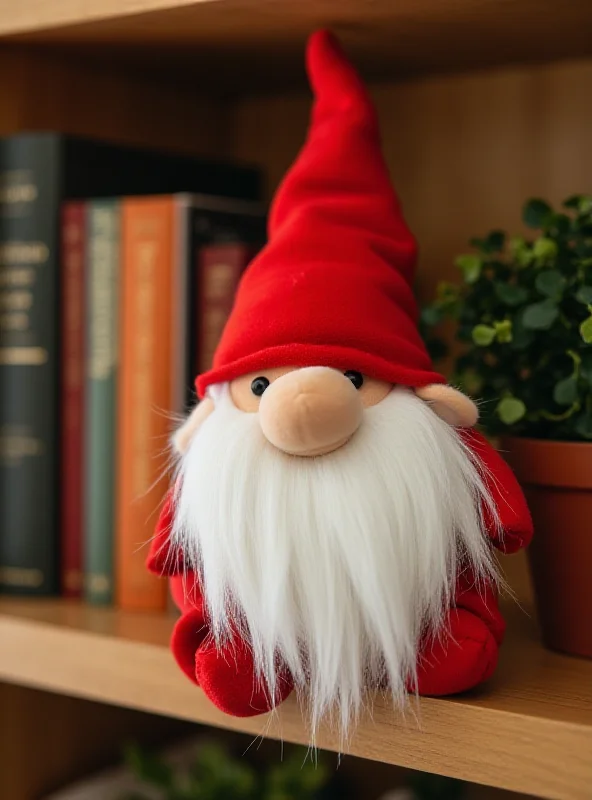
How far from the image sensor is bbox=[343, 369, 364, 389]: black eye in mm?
507

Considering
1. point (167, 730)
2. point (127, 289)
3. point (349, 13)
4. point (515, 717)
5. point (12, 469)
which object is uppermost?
point (349, 13)

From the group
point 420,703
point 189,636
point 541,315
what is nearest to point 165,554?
point 189,636

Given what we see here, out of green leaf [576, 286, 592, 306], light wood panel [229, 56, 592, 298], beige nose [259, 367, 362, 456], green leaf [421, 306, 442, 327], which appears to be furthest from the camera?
light wood panel [229, 56, 592, 298]

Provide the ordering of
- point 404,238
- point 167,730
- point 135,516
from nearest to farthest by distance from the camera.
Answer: point 404,238, point 135,516, point 167,730

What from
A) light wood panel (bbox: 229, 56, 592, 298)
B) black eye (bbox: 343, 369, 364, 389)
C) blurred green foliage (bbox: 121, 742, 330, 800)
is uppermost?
light wood panel (bbox: 229, 56, 592, 298)

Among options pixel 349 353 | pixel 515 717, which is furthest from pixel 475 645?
pixel 349 353

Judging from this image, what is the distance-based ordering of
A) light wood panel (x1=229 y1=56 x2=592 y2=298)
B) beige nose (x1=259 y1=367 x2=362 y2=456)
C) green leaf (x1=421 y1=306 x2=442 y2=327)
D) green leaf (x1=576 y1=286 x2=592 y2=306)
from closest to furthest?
beige nose (x1=259 y1=367 x2=362 y2=456) → green leaf (x1=576 y1=286 x2=592 y2=306) → green leaf (x1=421 y1=306 x2=442 y2=327) → light wood panel (x1=229 y1=56 x2=592 y2=298)

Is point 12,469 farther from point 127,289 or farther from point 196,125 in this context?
point 196,125

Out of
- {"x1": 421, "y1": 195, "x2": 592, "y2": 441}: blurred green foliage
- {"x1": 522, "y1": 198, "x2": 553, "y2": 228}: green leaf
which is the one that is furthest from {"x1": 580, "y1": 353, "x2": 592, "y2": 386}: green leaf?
{"x1": 522, "y1": 198, "x2": 553, "y2": 228}: green leaf

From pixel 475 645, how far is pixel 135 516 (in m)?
0.31

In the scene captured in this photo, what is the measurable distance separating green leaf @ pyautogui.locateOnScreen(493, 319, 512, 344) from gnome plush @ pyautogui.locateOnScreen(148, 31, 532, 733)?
77mm

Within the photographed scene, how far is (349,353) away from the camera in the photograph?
0.50m

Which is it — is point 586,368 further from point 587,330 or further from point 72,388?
point 72,388

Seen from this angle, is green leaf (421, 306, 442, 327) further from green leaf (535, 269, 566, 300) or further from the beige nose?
the beige nose
